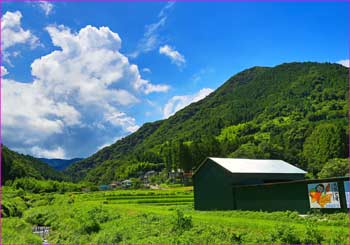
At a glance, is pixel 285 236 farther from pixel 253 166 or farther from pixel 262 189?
pixel 253 166

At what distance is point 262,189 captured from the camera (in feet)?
89.6

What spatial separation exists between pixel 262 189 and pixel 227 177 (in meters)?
4.41

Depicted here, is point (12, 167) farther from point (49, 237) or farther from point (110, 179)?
point (49, 237)

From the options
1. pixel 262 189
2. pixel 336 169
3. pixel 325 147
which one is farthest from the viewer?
pixel 325 147

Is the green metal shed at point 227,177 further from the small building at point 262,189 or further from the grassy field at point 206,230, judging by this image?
the grassy field at point 206,230

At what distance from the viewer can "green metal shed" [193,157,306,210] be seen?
31047 millimetres

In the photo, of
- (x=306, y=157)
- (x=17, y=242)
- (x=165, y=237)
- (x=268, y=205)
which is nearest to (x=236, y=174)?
(x=268, y=205)

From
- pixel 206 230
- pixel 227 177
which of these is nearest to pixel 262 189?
pixel 227 177

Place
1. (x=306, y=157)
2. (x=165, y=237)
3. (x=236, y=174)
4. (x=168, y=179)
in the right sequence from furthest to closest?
1. (x=168, y=179)
2. (x=306, y=157)
3. (x=236, y=174)
4. (x=165, y=237)

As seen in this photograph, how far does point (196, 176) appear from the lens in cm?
3525

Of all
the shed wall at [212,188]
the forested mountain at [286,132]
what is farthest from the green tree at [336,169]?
the shed wall at [212,188]

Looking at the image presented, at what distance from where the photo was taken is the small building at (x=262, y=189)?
21.6 m

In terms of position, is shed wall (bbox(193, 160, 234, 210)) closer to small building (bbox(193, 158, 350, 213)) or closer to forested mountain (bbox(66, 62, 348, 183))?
small building (bbox(193, 158, 350, 213))

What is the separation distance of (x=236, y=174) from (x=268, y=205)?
190 inches
